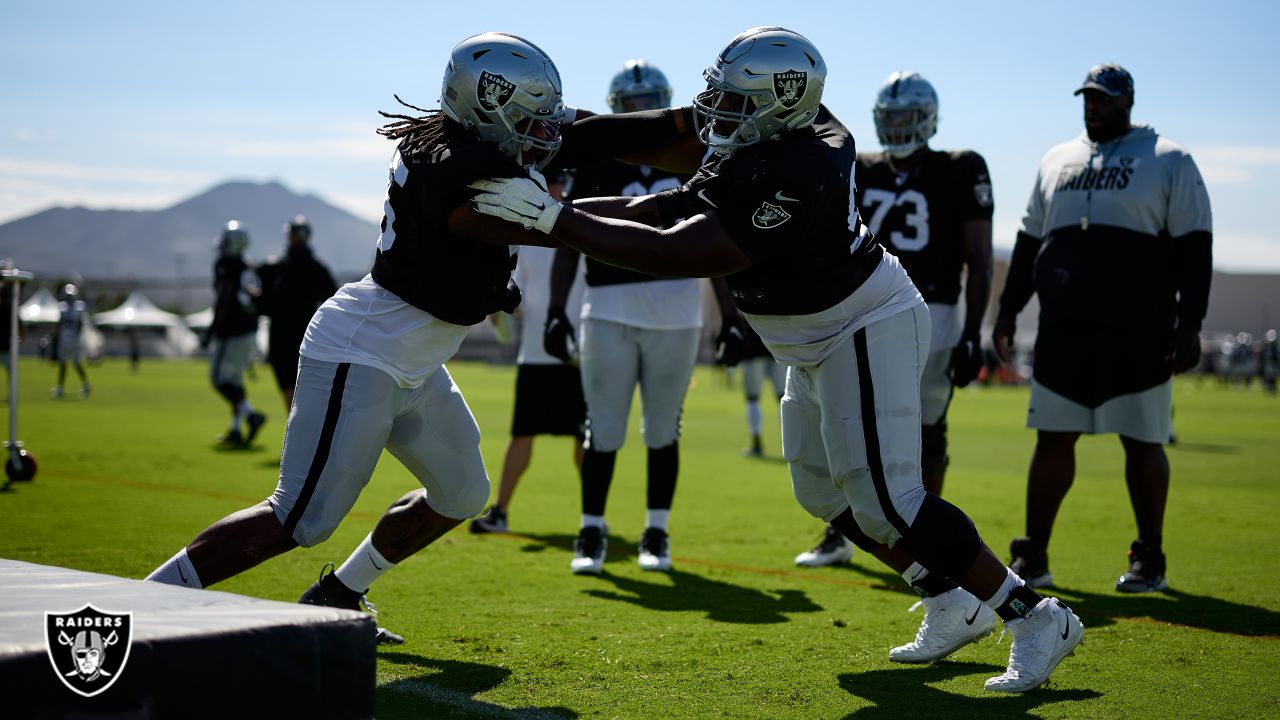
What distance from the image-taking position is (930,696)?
3.73 metres

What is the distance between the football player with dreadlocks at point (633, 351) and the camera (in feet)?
20.3

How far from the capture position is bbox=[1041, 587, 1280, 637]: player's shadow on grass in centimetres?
480

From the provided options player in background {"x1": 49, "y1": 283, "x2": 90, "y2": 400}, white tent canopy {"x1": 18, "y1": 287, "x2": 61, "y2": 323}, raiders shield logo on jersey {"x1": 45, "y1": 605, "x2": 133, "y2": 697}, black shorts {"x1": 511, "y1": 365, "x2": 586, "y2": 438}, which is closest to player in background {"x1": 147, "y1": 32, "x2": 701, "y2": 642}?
raiders shield logo on jersey {"x1": 45, "y1": 605, "x2": 133, "y2": 697}

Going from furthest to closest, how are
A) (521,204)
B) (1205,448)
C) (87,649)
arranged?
1. (1205,448)
2. (521,204)
3. (87,649)

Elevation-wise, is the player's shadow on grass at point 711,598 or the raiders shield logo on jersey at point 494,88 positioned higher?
the raiders shield logo on jersey at point 494,88

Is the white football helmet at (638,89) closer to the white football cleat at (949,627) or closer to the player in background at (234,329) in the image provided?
the white football cleat at (949,627)

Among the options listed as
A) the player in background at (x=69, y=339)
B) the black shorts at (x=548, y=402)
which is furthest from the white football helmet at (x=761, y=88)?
the player in background at (x=69, y=339)

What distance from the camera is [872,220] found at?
19.9ft

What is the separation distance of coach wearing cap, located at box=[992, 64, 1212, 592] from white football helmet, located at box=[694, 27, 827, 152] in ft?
A: 8.40

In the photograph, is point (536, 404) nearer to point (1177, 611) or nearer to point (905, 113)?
point (905, 113)

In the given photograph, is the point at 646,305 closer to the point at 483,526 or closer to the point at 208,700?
the point at 483,526

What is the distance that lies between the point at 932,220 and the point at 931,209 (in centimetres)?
6

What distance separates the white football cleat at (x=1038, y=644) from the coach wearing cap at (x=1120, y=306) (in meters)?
1.96

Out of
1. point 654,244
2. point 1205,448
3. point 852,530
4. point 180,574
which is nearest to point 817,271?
point 654,244
